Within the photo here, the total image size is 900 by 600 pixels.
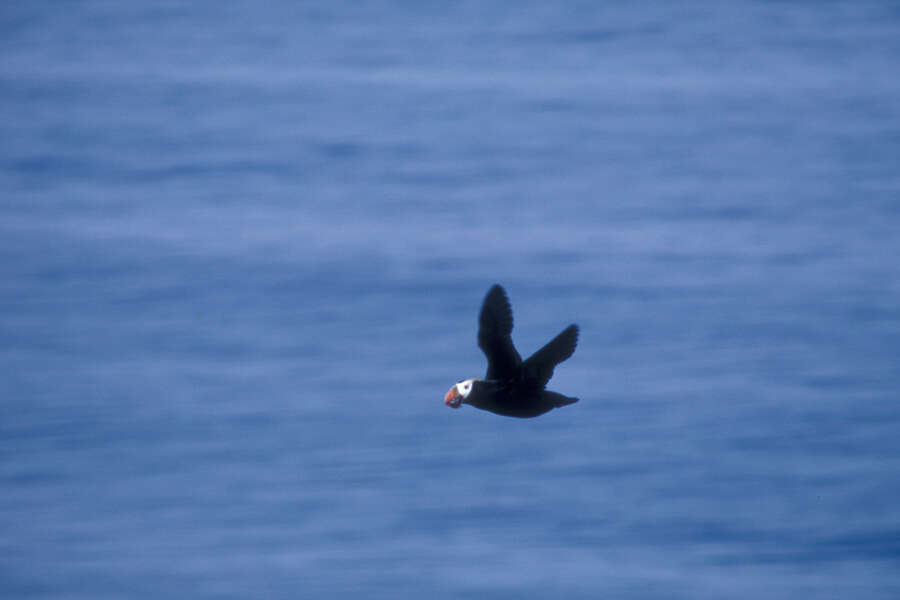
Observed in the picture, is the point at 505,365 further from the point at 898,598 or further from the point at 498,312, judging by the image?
the point at 898,598

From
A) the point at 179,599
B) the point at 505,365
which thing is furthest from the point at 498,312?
the point at 179,599

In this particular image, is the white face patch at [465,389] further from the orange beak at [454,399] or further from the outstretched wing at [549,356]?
A: the outstretched wing at [549,356]

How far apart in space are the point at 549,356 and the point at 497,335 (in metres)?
0.30

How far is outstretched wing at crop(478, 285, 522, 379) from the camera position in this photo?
5.55 meters

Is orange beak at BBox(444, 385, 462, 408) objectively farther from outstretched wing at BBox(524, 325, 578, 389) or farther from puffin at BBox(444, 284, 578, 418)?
outstretched wing at BBox(524, 325, 578, 389)

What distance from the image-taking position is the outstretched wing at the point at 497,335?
5.55m

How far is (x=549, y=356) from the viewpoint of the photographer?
18.9ft

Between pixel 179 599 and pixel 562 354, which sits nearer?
pixel 562 354

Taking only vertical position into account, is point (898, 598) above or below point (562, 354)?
below

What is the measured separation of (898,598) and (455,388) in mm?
4286

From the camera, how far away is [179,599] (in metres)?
8.57

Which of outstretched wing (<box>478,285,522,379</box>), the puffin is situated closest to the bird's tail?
the puffin

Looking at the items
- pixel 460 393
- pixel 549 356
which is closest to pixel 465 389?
pixel 460 393

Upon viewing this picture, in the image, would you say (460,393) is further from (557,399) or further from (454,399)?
(557,399)
